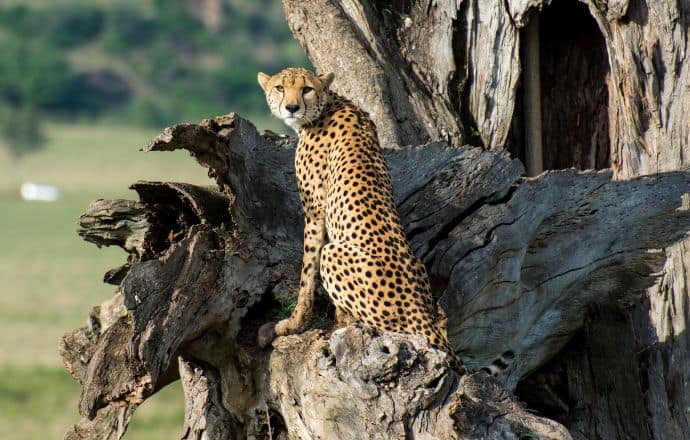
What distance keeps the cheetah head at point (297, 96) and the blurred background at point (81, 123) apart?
257 inches

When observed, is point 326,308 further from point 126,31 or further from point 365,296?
point 126,31

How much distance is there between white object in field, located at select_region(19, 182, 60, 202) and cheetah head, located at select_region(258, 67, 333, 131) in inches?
1283

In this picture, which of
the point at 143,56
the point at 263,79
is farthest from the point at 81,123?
the point at 263,79

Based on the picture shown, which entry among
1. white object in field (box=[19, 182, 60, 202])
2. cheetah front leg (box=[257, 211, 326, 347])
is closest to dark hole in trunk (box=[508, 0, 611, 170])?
cheetah front leg (box=[257, 211, 326, 347])

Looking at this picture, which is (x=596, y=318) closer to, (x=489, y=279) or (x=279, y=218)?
(x=489, y=279)

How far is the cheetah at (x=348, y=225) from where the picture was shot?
398 cm

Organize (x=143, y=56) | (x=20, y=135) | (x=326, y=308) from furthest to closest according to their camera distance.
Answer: (x=143, y=56) < (x=20, y=135) < (x=326, y=308)

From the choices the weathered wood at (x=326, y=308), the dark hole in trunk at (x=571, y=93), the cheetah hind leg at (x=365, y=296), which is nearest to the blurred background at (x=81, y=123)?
the dark hole in trunk at (x=571, y=93)

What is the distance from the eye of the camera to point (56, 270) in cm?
2478

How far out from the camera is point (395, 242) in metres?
4.09

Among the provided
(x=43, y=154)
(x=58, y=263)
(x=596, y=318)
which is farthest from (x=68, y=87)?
(x=596, y=318)

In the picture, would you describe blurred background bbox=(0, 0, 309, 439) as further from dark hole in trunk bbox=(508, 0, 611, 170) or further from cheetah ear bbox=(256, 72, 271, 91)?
cheetah ear bbox=(256, 72, 271, 91)

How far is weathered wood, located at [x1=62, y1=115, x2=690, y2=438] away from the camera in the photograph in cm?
352

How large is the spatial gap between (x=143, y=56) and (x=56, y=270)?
37231 millimetres
